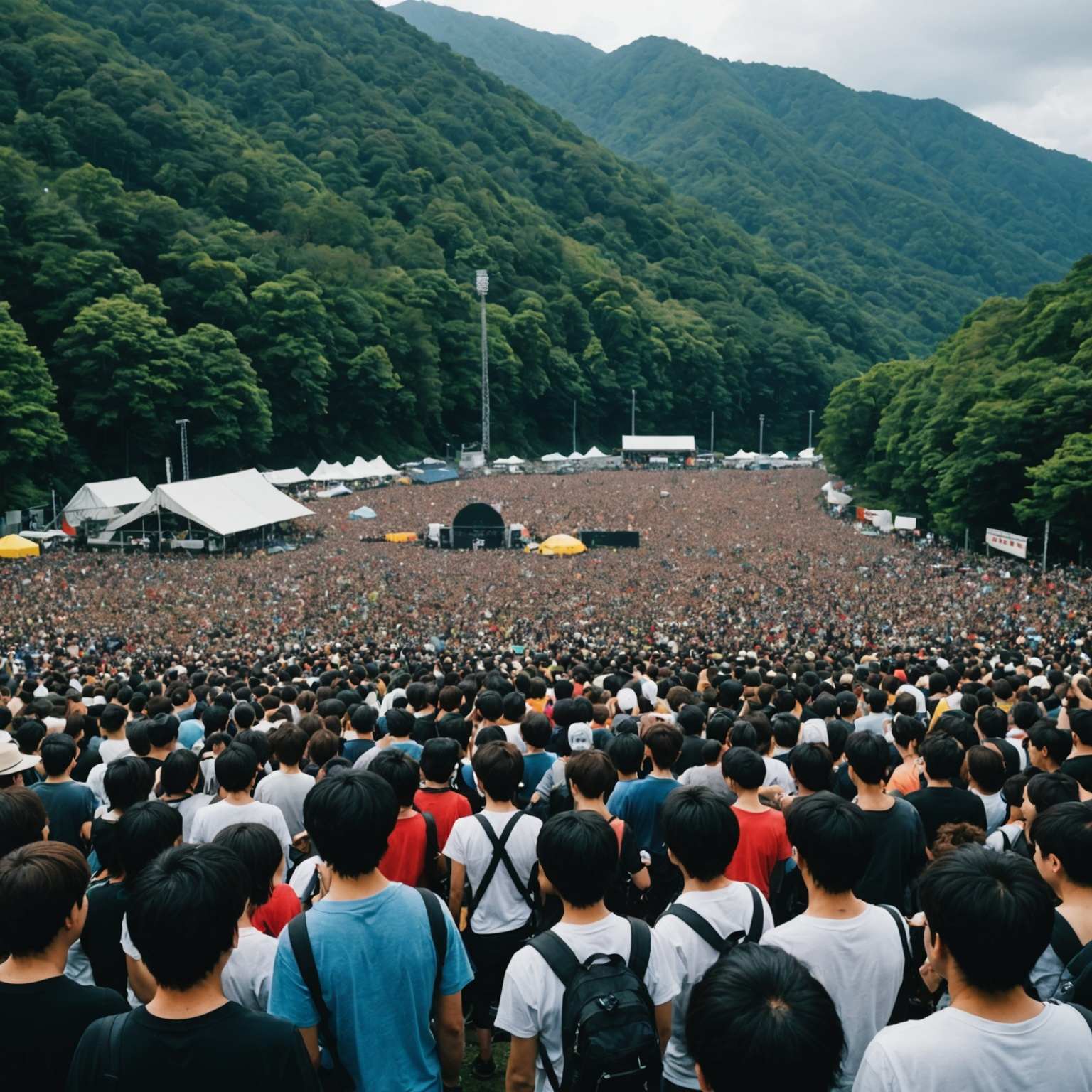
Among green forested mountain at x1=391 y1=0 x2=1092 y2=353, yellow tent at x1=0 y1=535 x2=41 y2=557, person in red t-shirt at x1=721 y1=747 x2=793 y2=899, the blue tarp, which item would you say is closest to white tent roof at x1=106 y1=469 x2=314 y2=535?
yellow tent at x1=0 y1=535 x2=41 y2=557

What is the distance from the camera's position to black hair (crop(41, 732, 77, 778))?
15.8 feet

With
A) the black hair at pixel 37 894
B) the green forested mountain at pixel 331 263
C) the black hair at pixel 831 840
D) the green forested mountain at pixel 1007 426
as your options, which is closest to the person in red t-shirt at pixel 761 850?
the black hair at pixel 831 840

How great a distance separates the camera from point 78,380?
43.7m

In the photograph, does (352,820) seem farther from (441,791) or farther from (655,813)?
(655,813)

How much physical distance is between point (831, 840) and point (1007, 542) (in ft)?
85.8

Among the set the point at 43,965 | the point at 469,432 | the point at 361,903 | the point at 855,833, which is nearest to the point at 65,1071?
the point at 43,965

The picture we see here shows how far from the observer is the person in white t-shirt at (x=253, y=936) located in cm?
284

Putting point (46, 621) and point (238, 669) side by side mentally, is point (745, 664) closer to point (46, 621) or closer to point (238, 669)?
point (238, 669)

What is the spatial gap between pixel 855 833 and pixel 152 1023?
200cm

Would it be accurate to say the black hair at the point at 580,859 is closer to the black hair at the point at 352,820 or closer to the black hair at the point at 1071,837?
the black hair at the point at 352,820

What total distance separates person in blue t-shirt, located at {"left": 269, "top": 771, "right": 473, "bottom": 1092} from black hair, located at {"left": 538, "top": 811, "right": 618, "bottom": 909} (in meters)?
0.36

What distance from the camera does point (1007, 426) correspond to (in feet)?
91.7

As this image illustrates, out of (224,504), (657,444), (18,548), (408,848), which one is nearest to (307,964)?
(408,848)

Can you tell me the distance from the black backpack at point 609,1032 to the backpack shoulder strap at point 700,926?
0.37m
